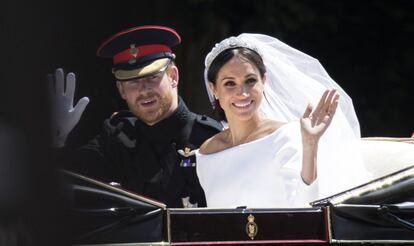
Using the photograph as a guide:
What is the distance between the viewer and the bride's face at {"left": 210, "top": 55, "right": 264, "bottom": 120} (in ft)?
10.3

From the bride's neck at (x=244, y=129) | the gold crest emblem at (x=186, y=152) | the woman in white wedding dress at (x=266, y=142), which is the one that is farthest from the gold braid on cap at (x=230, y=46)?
the gold crest emblem at (x=186, y=152)

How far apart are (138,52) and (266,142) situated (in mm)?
632

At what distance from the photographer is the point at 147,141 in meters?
3.44

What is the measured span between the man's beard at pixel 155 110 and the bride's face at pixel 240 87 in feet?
0.99

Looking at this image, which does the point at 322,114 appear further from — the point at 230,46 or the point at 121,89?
the point at 121,89

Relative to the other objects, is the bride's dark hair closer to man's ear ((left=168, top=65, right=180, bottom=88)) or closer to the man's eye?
the man's eye

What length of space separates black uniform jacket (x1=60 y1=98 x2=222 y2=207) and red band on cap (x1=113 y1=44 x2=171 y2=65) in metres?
0.21

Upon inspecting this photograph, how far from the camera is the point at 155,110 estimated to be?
340 centimetres

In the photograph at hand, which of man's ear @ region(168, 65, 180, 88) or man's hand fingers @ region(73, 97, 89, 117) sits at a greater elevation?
man's ear @ region(168, 65, 180, 88)

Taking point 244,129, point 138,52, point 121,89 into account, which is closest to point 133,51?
point 138,52

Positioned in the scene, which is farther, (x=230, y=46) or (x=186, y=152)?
(x=186, y=152)

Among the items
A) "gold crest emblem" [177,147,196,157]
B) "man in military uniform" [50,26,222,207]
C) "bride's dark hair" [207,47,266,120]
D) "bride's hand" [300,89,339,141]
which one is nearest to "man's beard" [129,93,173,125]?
"man in military uniform" [50,26,222,207]

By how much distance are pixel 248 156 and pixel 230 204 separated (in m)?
0.18

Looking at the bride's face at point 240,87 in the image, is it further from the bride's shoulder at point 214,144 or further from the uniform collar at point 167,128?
the uniform collar at point 167,128
